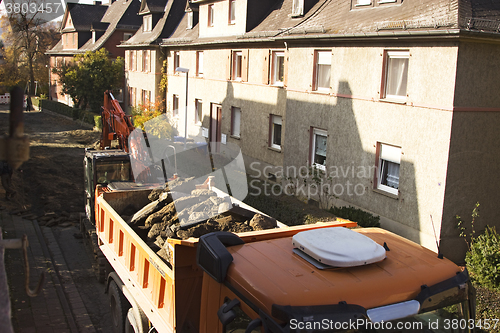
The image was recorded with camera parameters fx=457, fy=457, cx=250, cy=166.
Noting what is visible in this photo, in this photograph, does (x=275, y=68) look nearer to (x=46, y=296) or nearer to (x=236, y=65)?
(x=236, y=65)

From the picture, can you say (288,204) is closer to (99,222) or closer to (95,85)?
(99,222)

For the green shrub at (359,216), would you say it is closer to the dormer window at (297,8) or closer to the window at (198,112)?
the dormer window at (297,8)

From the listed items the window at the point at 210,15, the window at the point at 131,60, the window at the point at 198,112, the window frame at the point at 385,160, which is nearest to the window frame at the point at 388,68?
the window frame at the point at 385,160

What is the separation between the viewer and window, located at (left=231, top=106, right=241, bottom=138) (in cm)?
2337

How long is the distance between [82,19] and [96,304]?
46.8 metres

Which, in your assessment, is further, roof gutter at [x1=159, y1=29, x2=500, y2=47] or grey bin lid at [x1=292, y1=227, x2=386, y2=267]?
roof gutter at [x1=159, y1=29, x2=500, y2=47]

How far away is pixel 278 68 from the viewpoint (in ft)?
66.5

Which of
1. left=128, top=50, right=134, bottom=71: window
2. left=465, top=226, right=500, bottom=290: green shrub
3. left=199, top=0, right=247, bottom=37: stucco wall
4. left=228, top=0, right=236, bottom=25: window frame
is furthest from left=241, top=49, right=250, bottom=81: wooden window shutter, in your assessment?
left=128, top=50, right=134, bottom=71: window

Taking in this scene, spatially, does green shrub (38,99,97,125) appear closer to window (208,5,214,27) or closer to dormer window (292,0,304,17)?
window (208,5,214,27)

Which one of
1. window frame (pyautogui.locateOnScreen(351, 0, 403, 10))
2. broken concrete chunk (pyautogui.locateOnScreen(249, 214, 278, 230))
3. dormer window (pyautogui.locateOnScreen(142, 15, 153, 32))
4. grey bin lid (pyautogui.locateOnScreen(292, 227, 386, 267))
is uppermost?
dormer window (pyautogui.locateOnScreen(142, 15, 153, 32))

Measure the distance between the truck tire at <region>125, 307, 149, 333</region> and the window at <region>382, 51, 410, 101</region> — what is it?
9.72 metres

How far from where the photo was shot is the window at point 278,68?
65.7 ft

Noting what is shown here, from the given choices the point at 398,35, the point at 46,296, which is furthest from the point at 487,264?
the point at 46,296

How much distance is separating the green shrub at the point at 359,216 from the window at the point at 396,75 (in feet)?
11.3
